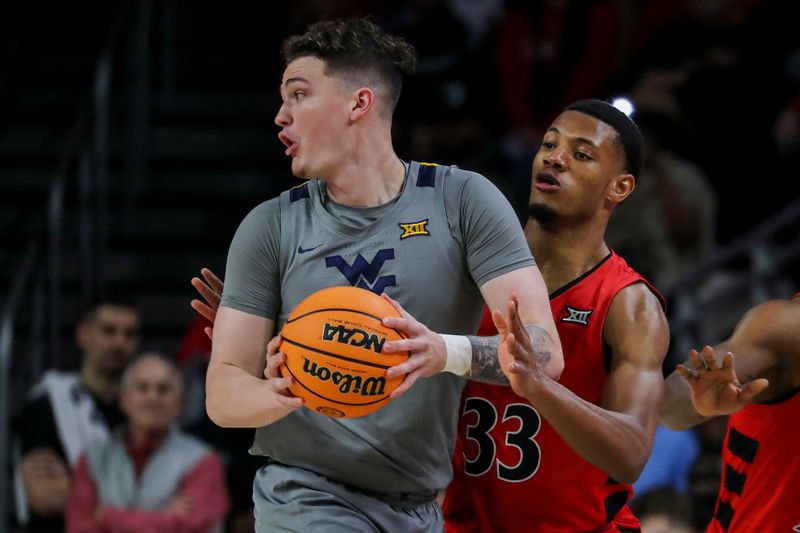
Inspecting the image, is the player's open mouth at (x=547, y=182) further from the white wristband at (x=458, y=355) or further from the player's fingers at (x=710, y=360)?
the white wristband at (x=458, y=355)

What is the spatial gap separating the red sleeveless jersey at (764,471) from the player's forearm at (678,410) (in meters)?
0.15

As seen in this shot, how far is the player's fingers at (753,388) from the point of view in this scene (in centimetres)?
416

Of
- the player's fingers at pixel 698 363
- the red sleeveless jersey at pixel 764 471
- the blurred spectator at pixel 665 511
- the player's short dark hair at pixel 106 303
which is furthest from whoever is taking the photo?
the player's short dark hair at pixel 106 303

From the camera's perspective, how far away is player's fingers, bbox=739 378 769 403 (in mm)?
4160

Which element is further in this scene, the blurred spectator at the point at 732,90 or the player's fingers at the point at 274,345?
the blurred spectator at the point at 732,90

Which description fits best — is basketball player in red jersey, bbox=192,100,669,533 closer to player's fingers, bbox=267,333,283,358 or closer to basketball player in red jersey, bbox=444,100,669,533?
basketball player in red jersey, bbox=444,100,669,533

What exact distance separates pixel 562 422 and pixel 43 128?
23.8 ft

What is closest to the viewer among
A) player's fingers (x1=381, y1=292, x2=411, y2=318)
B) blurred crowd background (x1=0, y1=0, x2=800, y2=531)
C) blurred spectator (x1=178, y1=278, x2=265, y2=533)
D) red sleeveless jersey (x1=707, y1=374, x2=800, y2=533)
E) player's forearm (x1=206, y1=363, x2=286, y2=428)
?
player's fingers (x1=381, y1=292, x2=411, y2=318)

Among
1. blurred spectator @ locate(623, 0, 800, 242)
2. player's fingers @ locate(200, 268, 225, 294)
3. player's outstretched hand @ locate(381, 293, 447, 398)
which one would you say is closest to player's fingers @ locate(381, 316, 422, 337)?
player's outstretched hand @ locate(381, 293, 447, 398)

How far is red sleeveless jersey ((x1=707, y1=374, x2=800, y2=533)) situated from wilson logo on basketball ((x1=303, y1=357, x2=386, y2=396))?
1.61 metres

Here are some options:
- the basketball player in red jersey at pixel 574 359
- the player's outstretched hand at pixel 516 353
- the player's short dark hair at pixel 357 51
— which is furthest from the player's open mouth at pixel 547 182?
the player's outstretched hand at pixel 516 353

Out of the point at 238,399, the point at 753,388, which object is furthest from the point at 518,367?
the point at 753,388

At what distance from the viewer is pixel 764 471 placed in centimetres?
453

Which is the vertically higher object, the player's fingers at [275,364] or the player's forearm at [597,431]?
the player's fingers at [275,364]
